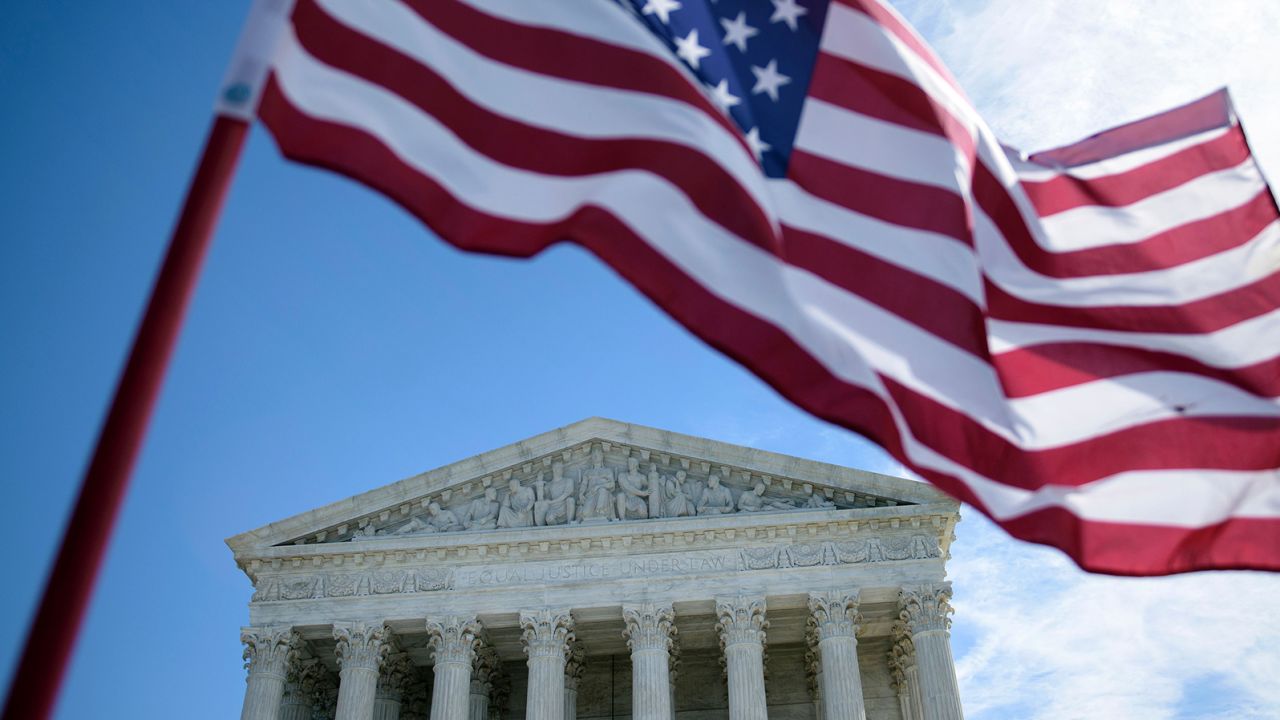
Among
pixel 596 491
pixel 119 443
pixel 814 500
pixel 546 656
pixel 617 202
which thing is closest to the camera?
pixel 119 443

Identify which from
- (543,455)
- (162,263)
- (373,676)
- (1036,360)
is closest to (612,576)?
(543,455)

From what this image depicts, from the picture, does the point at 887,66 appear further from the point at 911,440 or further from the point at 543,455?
the point at 543,455

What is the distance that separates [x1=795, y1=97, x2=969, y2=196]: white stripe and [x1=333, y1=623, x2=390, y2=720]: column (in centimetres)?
2847

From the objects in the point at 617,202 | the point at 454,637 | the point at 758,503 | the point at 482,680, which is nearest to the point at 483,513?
the point at 454,637

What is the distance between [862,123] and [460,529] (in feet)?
93.4

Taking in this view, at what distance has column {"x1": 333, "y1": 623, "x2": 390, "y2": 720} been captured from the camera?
105ft

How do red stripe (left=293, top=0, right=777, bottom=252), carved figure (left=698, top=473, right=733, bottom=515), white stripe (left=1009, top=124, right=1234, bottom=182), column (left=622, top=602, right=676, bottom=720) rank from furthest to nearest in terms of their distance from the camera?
carved figure (left=698, top=473, right=733, bottom=515) < column (left=622, top=602, right=676, bottom=720) < white stripe (left=1009, top=124, right=1234, bottom=182) < red stripe (left=293, top=0, right=777, bottom=252)

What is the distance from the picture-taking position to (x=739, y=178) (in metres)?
6.99

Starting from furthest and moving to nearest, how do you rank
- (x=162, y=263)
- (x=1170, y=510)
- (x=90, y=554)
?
(x=1170, y=510), (x=162, y=263), (x=90, y=554)

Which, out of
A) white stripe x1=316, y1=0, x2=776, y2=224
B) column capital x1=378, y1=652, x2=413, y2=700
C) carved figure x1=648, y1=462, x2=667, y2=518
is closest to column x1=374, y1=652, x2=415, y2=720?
column capital x1=378, y1=652, x2=413, y2=700

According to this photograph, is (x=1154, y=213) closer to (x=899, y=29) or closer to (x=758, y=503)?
(x=899, y=29)

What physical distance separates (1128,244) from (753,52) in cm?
331

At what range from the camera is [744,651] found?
31.7 metres

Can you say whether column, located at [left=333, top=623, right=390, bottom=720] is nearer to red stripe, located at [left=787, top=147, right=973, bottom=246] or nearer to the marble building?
the marble building
